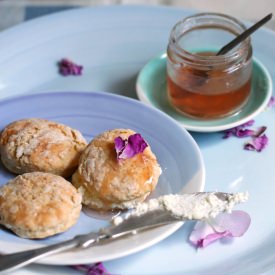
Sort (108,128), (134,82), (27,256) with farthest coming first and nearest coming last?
1. (134,82)
2. (108,128)
3. (27,256)

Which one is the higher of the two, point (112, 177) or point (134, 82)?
point (112, 177)

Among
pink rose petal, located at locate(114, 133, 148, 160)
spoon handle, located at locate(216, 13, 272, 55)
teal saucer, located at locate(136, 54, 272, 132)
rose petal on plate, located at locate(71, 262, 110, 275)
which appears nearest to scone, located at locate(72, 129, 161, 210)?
pink rose petal, located at locate(114, 133, 148, 160)

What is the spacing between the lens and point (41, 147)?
1201 millimetres

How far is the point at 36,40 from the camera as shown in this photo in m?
1.65

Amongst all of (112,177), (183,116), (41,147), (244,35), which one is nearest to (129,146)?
(112,177)

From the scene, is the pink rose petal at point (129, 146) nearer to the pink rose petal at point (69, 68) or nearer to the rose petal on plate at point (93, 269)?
the rose petal on plate at point (93, 269)

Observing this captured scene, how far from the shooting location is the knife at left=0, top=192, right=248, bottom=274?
1019 millimetres

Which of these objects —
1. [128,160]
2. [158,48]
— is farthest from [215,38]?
[128,160]

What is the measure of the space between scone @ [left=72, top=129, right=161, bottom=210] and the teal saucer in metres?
0.24

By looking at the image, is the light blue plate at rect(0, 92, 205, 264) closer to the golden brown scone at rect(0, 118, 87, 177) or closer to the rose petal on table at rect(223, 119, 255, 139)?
the golden brown scone at rect(0, 118, 87, 177)

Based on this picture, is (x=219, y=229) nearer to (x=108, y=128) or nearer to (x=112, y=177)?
(x=112, y=177)

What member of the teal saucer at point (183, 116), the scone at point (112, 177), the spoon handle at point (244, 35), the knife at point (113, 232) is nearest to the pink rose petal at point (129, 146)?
the scone at point (112, 177)

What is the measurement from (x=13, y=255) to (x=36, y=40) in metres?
0.77

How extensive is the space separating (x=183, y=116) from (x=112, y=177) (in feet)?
1.21
